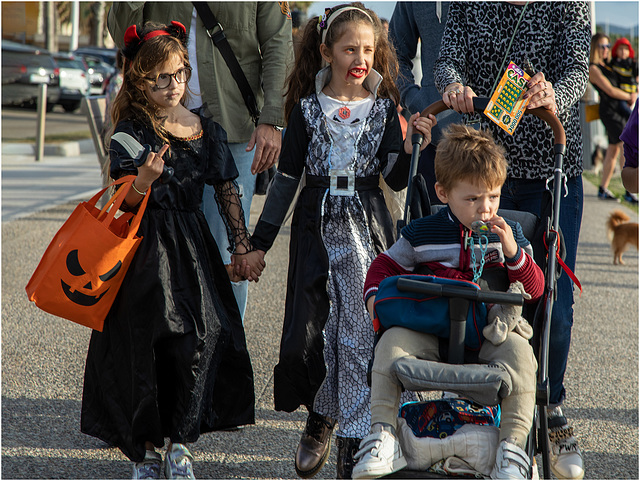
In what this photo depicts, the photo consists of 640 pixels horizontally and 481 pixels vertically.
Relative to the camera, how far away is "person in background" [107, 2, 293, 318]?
361cm

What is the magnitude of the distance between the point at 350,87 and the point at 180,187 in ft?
→ 2.98

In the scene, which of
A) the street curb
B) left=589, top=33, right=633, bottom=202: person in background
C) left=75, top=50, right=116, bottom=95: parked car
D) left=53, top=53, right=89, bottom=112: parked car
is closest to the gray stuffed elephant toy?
left=589, top=33, right=633, bottom=202: person in background

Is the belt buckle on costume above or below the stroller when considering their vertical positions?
above

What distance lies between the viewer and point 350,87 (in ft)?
11.0

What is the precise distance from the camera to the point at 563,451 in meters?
3.29

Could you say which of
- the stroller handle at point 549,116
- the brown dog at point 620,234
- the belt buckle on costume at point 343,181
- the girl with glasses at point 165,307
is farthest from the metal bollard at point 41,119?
the stroller handle at point 549,116

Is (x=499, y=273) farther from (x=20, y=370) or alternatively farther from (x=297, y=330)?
(x=20, y=370)

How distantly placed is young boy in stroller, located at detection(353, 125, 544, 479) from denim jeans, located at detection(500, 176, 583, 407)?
23.8 inches

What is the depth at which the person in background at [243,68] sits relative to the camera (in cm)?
361

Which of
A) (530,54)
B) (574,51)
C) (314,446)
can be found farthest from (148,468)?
(574,51)

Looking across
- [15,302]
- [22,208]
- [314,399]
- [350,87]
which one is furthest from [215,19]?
[22,208]

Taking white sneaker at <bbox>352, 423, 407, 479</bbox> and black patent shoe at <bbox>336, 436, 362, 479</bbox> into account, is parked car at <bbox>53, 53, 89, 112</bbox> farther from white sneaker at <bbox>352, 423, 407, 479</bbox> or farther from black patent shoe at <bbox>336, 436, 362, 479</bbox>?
white sneaker at <bbox>352, 423, 407, 479</bbox>

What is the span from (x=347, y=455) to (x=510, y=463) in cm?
101

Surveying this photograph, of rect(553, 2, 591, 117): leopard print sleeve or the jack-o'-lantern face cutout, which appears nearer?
the jack-o'-lantern face cutout
